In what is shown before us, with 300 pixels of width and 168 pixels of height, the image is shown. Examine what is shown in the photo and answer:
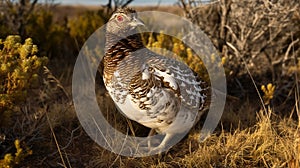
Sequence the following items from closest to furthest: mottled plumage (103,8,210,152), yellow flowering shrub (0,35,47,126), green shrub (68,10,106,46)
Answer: yellow flowering shrub (0,35,47,126), mottled plumage (103,8,210,152), green shrub (68,10,106,46)

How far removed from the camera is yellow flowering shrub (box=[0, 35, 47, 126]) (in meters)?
2.29

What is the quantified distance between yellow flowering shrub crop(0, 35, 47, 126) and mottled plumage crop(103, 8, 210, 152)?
1.46 ft

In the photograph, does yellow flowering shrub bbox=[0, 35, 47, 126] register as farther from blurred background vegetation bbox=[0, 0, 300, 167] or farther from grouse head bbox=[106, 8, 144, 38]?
grouse head bbox=[106, 8, 144, 38]

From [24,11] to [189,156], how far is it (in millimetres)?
2900

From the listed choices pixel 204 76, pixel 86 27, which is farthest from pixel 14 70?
pixel 86 27

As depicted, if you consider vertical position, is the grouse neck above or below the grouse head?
below

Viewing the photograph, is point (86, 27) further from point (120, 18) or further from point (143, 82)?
point (143, 82)

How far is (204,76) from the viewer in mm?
3529

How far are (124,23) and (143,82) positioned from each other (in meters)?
0.39

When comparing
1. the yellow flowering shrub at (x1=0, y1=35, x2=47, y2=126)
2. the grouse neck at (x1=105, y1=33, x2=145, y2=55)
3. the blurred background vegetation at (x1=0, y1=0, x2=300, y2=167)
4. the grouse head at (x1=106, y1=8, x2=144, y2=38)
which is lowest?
the blurred background vegetation at (x1=0, y1=0, x2=300, y2=167)

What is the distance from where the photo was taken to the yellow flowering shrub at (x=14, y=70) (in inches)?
90.4

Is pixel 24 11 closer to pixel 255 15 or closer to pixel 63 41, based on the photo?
pixel 63 41

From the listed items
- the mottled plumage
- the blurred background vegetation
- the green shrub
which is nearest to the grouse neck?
the mottled plumage

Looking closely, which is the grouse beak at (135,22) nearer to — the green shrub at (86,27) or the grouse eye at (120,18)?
the grouse eye at (120,18)
